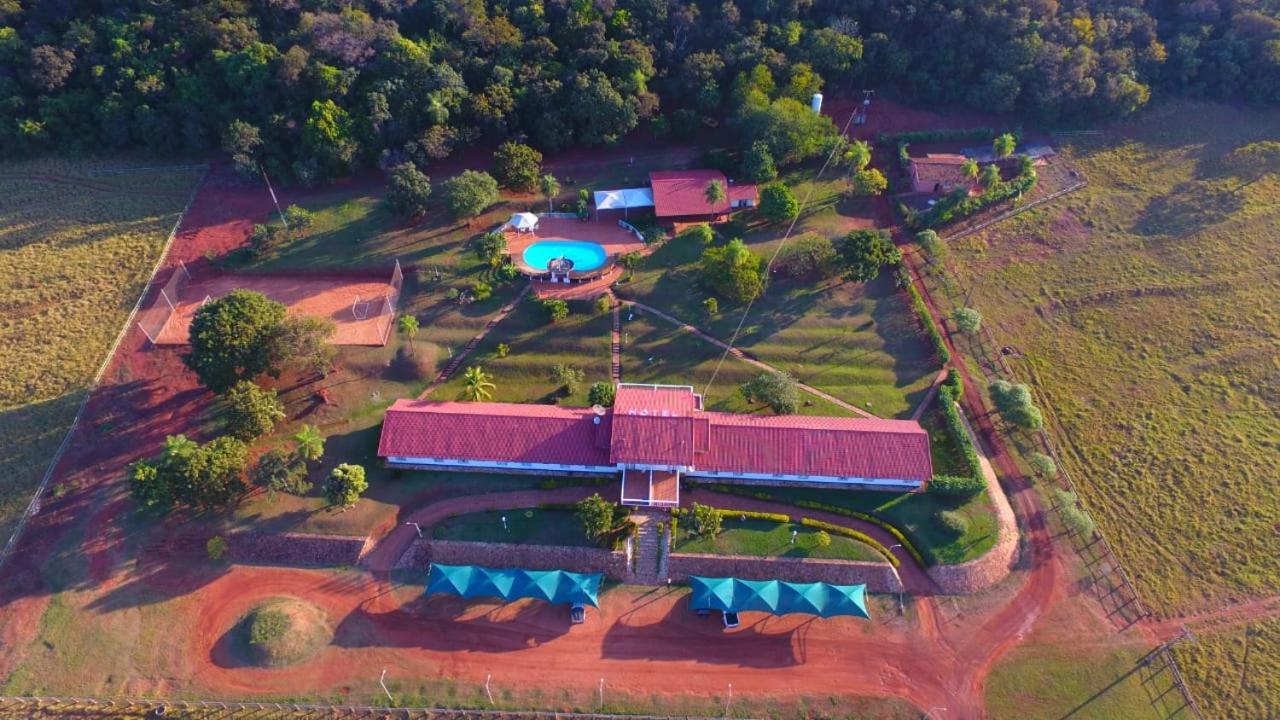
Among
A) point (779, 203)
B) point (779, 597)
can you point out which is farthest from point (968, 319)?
point (779, 597)

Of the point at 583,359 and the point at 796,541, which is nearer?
the point at 796,541

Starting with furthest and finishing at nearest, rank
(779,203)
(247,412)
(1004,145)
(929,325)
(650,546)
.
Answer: (1004,145)
(779,203)
(929,325)
(247,412)
(650,546)

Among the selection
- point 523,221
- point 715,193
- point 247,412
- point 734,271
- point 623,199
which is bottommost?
point 247,412

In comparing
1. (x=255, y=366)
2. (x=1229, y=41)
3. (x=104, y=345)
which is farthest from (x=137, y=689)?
(x=1229, y=41)

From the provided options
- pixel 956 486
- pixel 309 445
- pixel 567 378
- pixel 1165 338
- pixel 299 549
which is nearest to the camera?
pixel 299 549

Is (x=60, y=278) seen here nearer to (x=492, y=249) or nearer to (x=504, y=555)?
(x=492, y=249)

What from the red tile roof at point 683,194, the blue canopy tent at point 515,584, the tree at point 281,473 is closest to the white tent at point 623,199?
the red tile roof at point 683,194

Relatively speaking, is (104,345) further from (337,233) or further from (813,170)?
(813,170)
